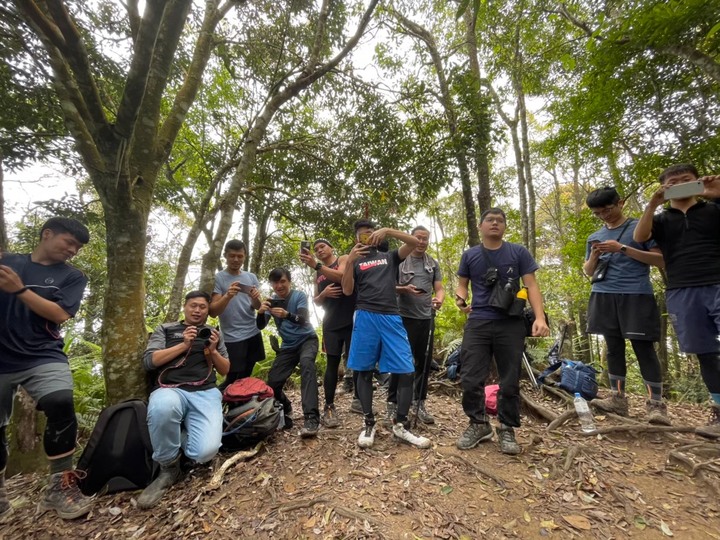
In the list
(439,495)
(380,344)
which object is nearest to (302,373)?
(380,344)

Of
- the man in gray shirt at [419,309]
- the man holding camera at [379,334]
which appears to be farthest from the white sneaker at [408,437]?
the man in gray shirt at [419,309]

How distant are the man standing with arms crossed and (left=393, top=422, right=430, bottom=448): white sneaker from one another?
256cm

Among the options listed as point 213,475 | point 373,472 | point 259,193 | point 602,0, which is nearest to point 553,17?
point 602,0

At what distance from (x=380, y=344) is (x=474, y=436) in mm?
1178

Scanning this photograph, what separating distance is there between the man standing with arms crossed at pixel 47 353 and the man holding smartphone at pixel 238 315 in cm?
141

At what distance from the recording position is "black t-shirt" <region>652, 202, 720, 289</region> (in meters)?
2.74

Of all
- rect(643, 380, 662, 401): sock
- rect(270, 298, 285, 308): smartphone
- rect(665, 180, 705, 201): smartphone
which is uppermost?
rect(665, 180, 705, 201): smartphone

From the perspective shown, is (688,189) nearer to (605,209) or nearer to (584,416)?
(605,209)

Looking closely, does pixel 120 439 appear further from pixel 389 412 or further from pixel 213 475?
pixel 389 412

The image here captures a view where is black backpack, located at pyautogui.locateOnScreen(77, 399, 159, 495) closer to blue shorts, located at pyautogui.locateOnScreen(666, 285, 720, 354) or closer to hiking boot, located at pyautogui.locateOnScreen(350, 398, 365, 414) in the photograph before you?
hiking boot, located at pyautogui.locateOnScreen(350, 398, 365, 414)

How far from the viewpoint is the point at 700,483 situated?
2342 mm

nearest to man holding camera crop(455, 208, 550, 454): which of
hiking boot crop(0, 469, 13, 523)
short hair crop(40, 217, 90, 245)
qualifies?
short hair crop(40, 217, 90, 245)

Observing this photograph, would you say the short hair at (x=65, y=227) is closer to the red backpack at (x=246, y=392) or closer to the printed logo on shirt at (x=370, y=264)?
the red backpack at (x=246, y=392)

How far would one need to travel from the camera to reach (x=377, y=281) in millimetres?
3369
